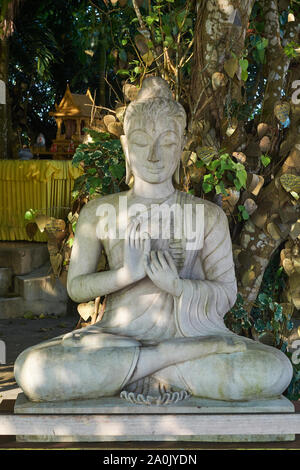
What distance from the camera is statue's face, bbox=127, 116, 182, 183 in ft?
10.6

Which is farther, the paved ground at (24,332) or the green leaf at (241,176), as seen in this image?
the paved ground at (24,332)

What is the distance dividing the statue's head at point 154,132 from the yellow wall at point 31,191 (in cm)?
535

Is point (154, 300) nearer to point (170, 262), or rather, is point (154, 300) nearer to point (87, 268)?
point (170, 262)

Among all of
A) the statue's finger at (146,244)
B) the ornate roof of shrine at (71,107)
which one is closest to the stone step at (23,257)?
the ornate roof of shrine at (71,107)

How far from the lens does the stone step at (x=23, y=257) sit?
8.03 meters

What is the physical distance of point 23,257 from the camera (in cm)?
804

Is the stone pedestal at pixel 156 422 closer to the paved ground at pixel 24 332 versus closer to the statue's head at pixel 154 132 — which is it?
the statue's head at pixel 154 132

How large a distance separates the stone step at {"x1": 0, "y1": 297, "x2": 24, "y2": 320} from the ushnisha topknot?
4.68 meters

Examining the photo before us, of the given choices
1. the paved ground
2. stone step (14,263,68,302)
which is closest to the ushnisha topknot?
the paved ground

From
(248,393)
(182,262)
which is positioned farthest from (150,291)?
(248,393)

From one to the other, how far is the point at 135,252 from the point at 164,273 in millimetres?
176

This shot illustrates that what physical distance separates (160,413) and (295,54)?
255 cm

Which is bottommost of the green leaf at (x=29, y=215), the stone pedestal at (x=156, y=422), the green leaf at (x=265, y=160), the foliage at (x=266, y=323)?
the green leaf at (x=29, y=215)
